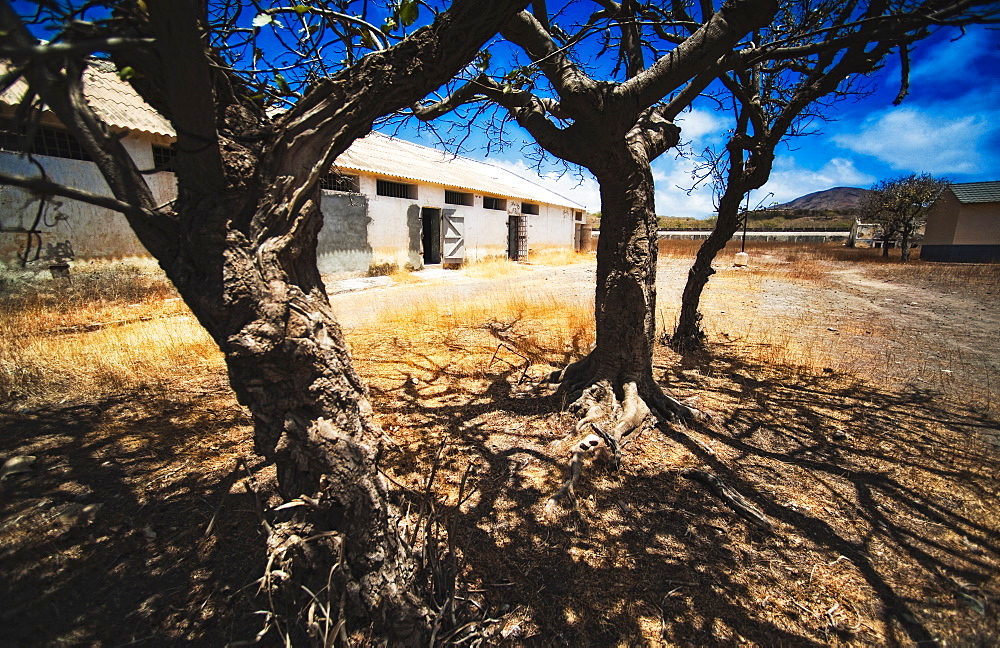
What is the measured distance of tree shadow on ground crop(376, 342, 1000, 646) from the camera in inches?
66.7

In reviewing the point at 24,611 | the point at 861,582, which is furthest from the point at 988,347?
the point at 24,611

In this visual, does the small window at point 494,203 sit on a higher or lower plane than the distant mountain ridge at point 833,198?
lower

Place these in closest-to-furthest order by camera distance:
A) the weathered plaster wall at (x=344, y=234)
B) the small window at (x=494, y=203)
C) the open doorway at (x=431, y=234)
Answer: the weathered plaster wall at (x=344, y=234)
the open doorway at (x=431, y=234)
the small window at (x=494, y=203)

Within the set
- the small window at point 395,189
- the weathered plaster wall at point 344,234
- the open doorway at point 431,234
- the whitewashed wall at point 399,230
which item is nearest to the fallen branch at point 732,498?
the weathered plaster wall at point 344,234

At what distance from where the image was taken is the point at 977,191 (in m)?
18.9

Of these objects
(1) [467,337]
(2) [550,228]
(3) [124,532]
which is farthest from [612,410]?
(2) [550,228]

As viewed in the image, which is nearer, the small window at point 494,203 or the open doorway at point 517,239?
the small window at point 494,203

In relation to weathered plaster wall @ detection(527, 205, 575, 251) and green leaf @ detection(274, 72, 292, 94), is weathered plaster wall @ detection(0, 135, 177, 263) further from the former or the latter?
weathered plaster wall @ detection(527, 205, 575, 251)

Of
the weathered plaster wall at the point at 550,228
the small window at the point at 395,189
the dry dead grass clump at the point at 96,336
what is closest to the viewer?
the dry dead grass clump at the point at 96,336

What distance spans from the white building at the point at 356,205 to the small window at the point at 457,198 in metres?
0.04

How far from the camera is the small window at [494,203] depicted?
16638 mm

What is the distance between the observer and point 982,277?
13.0 m

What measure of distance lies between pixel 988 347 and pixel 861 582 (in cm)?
618

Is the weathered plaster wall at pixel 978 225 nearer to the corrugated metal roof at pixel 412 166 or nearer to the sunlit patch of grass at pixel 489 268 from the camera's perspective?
the corrugated metal roof at pixel 412 166
